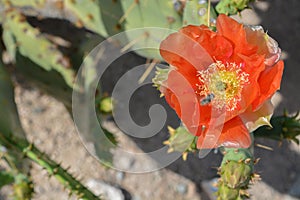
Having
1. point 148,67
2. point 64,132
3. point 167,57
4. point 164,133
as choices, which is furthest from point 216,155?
point 167,57

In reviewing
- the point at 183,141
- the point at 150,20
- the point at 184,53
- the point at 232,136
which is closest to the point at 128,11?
the point at 150,20

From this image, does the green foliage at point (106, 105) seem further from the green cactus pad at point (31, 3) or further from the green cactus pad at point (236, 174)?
the green cactus pad at point (236, 174)

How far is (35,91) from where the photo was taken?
2299mm

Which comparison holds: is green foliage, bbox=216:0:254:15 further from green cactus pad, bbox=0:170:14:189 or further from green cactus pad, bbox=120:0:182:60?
green cactus pad, bbox=0:170:14:189

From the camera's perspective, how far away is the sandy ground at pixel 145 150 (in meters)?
2.21

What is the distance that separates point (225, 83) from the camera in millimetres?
1272

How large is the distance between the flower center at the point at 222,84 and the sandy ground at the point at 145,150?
97 cm

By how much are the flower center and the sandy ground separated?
97cm

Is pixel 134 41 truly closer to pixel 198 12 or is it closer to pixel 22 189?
pixel 198 12

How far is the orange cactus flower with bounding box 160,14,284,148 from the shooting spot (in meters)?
1.21

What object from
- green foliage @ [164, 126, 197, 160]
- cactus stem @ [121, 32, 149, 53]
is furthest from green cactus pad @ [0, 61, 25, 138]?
green foliage @ [164, 126, 197, 160]

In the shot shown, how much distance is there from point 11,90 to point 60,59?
0.17 m

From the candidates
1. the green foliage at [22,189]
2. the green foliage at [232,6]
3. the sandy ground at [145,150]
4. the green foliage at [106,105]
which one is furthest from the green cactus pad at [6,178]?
the green foliage at [232,6]

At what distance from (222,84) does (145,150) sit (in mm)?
1022
